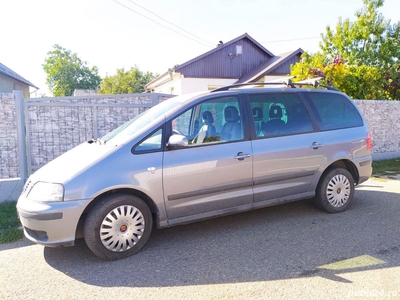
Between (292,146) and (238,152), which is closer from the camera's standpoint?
(238,152)

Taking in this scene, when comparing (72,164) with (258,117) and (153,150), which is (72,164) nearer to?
(153,150)

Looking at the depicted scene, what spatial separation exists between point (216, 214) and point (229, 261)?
707mm

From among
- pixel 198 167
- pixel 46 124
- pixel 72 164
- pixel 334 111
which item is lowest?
pixel 198 167

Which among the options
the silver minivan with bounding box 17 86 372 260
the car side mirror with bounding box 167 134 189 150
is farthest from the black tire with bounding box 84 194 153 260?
the car side mirror with bounding box 167 134 189 150

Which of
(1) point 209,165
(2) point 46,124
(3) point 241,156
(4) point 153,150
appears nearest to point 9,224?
(2) point 46,124

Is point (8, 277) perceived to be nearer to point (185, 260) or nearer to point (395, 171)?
point (185, 260)

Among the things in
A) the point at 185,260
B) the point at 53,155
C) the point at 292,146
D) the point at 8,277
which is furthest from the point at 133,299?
the point at 53,155

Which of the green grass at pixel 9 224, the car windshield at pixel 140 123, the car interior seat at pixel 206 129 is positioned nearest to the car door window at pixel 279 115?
the car interior seat at pixel 206 129

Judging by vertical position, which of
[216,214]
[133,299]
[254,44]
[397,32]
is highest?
[254,44]

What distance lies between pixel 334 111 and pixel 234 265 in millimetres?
2906

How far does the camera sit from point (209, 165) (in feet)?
12.0

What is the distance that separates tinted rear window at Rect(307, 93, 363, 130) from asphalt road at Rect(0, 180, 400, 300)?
4.54ft

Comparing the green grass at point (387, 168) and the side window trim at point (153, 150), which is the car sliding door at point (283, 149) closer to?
the side window trim at point (153, 150)

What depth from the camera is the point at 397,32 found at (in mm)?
15500
